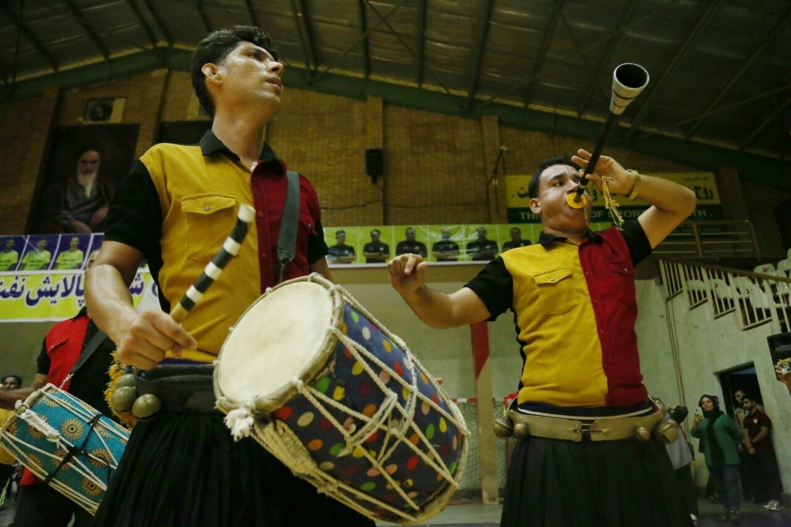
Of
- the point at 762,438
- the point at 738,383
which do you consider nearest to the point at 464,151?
the point at 738,383

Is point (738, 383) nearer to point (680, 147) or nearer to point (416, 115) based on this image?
point (680, 147)

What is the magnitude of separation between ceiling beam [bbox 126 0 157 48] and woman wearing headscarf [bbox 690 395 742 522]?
13.3m

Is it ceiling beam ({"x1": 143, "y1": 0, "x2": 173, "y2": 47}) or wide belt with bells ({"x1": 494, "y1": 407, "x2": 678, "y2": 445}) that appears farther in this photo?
ceiling beam ({"x1": 143, "y1": 0, "x2": 173, "y2": 47})

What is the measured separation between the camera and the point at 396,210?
12570 millimetres

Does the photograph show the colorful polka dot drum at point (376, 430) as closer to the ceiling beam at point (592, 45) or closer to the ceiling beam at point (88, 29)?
the ceiling beam at point (592, 45)

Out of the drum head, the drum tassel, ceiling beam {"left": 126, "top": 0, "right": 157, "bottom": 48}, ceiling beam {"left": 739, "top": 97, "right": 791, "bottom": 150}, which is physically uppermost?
ceiling beam {"left": 126, "top": 0, "right": 157, "bottom": 48}

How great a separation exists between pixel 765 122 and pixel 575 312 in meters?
12.2

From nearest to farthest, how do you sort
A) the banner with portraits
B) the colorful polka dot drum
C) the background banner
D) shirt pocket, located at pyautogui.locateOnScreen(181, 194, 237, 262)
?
the colorful polka dot drum, shirt pocket, located at pyautogui.locateOnScreen(181, 194, 237, 262), the background banner, the banner with portraits

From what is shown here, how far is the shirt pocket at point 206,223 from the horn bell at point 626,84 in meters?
1.01

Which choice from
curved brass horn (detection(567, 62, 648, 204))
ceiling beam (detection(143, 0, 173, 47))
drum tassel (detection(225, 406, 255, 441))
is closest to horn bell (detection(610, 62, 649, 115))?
curved brass horn (detection(567, 62, 648, 204))

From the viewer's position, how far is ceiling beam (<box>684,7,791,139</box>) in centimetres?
918

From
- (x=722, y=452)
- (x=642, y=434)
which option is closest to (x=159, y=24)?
(x=722, y=452)

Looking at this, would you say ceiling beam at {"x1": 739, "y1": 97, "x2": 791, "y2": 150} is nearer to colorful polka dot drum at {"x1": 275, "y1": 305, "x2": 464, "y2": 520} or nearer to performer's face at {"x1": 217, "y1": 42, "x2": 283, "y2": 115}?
performer's face at {"x1": 217, "y1": 42, "x2": 283, "y2": 115}

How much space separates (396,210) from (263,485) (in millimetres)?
11635
